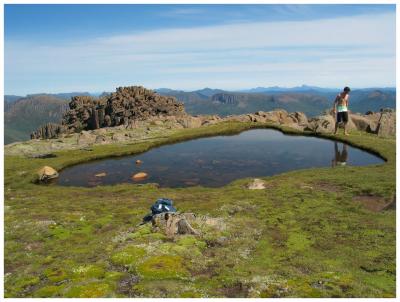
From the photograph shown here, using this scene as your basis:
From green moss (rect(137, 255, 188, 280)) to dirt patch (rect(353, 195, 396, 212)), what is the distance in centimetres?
1735

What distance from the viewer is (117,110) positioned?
501ft

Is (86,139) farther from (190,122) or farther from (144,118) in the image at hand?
(144,118)

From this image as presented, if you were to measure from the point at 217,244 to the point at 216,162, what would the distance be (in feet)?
97.3

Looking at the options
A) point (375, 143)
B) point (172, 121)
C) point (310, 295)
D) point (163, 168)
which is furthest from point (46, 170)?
point (172, 121)

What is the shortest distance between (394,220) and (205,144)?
45.5m

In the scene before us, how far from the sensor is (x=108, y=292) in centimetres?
1948

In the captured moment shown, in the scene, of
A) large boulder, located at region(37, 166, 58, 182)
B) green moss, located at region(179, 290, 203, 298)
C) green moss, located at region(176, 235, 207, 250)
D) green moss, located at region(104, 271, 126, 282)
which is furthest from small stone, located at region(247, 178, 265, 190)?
large boulder, located at region(37, 166, 58, 182)

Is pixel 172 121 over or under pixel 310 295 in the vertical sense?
over

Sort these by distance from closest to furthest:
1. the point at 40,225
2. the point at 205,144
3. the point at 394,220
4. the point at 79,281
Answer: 1. the point at 79,281
2. the point at 394,220
3. the point at 40,225
4. the point at 205,144

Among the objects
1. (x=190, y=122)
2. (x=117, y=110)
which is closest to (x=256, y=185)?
(x=190, y=122)

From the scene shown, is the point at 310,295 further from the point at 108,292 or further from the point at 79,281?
the point at 79,281

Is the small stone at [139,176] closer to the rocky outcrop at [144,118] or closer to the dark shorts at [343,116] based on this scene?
the rocky outcrop at [144,118]

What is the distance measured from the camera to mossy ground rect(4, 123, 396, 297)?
795 inches

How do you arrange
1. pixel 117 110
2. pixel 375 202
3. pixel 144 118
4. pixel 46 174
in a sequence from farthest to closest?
pixel 117 110, pixel 144 118, pixel 46 174, pixel 375 202
